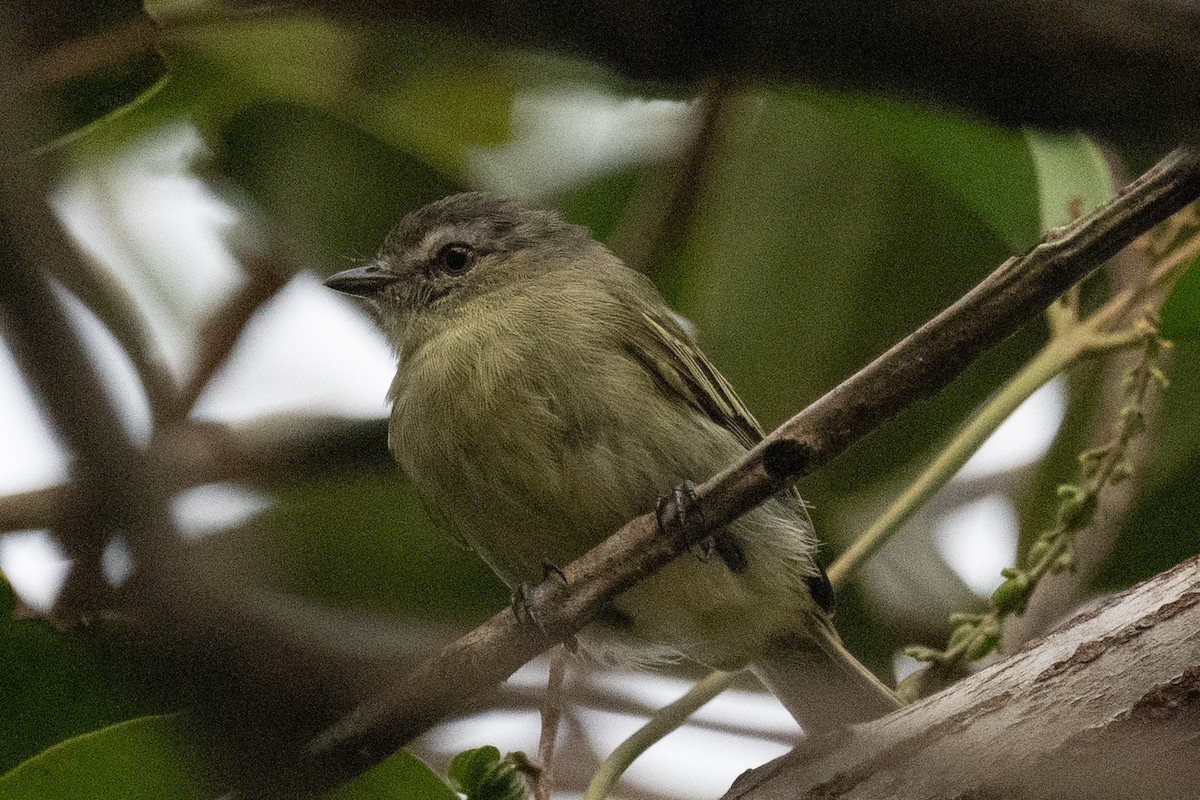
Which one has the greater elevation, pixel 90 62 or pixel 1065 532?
pixel 90 62

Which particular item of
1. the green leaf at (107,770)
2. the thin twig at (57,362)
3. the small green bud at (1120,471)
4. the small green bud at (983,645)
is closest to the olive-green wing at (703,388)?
the small green bud at (983,645)

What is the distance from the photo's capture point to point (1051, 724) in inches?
86.7

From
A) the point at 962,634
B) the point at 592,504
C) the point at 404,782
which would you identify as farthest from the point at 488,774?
the point at 962,634

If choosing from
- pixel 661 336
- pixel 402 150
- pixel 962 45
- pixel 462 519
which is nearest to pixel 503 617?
pixel 462 519

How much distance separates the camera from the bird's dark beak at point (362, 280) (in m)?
3.74

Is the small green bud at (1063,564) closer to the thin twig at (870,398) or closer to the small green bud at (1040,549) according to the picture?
the small green bud at (1040,549)

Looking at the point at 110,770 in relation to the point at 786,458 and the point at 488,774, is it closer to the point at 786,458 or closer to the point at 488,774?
the point at 488,774

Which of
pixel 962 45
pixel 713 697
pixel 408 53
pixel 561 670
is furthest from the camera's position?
pixel 408 53

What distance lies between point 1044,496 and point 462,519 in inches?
60.4

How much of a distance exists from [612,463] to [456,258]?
3.81 ft

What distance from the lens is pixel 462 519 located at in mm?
3160

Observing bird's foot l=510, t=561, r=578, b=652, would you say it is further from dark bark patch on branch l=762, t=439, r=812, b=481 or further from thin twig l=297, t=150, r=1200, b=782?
dark bark patch on branch l=762, t=439, r=812, b=481

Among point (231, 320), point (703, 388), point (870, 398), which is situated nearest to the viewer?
point (870, 398)

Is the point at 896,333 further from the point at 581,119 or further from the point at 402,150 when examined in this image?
the point at 402,150
